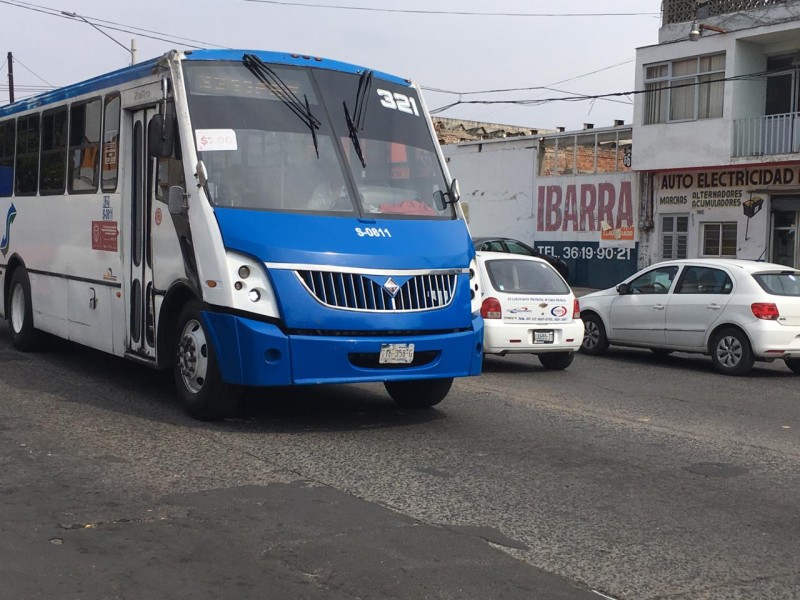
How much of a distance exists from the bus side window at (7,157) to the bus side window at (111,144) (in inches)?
140

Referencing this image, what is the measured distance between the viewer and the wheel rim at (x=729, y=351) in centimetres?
1401

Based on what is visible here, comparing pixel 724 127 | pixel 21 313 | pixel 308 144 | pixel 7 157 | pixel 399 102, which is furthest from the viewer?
pixel 724 127

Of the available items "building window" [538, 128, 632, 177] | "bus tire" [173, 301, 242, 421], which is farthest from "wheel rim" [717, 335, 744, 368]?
"building window" [538, 128, 632, 177]

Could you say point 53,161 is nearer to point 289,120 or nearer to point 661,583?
point 289,120

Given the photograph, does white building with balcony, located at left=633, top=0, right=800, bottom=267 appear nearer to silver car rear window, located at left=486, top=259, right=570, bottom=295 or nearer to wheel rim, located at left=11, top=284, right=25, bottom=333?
silver car rear window, located at left=486, top=259, right=570, bottom=295

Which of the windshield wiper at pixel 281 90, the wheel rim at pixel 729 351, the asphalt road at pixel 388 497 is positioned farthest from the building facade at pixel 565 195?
the windshield wiper at pixel 281 90

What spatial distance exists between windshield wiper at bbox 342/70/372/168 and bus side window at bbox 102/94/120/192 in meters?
2.49

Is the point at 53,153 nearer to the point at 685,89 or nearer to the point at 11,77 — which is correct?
the point at 685,89

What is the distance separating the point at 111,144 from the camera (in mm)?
10398

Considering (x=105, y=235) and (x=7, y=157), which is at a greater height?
(x=7, y=157)

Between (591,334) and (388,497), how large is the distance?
10.3 meters

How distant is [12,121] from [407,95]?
634 centimetres

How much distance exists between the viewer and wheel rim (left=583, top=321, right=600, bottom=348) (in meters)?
16.2

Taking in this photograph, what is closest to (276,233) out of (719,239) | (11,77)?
(719,239)
